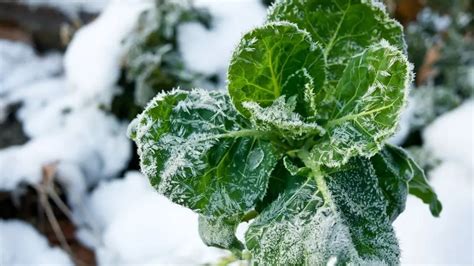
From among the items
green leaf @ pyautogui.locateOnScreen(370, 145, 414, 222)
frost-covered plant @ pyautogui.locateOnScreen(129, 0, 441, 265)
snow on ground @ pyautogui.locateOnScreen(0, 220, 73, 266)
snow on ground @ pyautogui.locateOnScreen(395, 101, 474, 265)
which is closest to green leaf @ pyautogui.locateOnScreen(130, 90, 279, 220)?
frost-covered plant @ pyautogui.locateOnScreen(129, 0, 441, 265)

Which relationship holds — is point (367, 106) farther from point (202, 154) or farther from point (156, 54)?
point (156, 54)

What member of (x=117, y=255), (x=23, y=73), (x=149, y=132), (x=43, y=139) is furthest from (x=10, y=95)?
(x=149, y=132)

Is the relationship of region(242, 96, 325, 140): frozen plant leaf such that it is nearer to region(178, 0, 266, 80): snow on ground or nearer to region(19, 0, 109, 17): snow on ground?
region(178, 0, 266, 80): snow on ground

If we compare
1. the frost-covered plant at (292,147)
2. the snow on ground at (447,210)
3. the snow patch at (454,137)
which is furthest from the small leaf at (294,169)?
the snow patch at (454,137)

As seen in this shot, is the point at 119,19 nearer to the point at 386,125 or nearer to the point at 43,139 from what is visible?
the point at 43,139

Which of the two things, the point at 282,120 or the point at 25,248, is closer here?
the point at 282,120

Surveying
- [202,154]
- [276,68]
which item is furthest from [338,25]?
[202,154]
